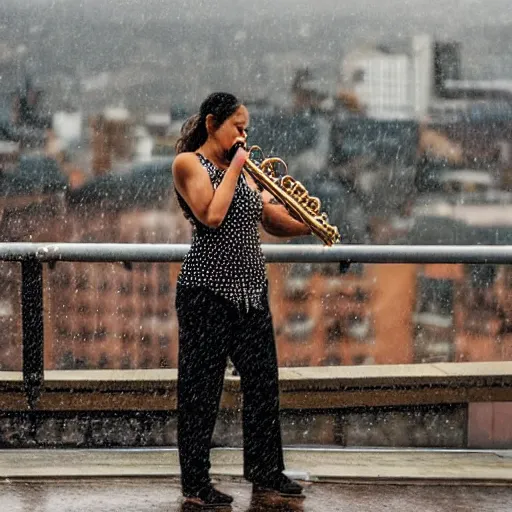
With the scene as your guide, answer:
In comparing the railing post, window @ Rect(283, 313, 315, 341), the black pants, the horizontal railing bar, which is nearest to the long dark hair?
the black pants

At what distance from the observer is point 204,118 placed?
3.08 metres

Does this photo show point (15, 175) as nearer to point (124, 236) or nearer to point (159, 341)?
point (124, 236)

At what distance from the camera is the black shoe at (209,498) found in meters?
3.11

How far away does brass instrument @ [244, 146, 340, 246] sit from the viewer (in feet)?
10.2

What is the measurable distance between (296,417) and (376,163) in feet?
8.19

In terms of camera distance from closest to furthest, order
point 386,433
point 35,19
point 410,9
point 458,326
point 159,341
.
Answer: point 386,433 → point 159,341 → point 458,326 → point 35,19 → point 410,9

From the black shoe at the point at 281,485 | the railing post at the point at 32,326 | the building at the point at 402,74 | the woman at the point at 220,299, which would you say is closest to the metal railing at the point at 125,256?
the railing post at the point at 32,326

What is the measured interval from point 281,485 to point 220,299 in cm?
60

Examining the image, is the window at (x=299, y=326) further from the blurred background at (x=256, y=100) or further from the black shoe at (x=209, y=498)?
the black shoe at (x=209, y=498)

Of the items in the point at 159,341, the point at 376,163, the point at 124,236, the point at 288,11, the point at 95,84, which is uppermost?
the point at 288,11

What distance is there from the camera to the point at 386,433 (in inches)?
164

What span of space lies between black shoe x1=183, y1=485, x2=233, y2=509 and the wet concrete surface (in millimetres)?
26

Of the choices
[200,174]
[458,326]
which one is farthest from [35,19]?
[200,174]

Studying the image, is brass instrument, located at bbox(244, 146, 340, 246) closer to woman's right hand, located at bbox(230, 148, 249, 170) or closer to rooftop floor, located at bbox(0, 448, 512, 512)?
woman's right hand, located at bbox(230, 148, 249, 170)
